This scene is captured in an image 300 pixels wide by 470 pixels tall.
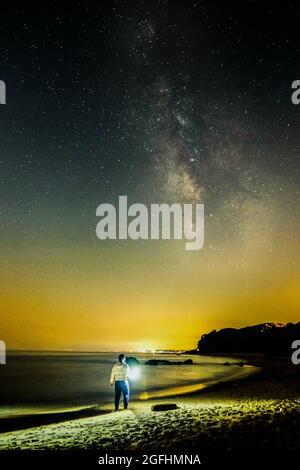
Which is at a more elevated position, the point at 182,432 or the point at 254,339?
the point at 182,432

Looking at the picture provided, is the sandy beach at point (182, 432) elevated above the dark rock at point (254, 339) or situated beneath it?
elevated above

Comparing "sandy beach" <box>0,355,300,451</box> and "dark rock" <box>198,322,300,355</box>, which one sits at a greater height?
"sandy beach" <box>0,355,300,451</box>

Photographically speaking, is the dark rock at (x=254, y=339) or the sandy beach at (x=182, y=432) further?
the dark rock at (x=254, y=339)

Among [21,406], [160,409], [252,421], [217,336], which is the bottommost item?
[217,336]

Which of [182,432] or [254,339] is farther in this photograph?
[254,339]

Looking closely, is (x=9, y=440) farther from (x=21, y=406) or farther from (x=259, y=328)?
(x=259, y=328)

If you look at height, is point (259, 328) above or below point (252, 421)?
below

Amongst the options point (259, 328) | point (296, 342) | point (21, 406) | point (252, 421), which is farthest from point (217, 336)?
point (252, 421)

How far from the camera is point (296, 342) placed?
123 meters

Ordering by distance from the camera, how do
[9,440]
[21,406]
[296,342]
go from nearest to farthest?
[9,440], [21,406], [296,342]

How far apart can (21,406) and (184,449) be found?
60.4 ft

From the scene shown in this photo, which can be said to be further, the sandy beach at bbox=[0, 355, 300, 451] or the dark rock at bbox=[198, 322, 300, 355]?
the dark rock at bbox=[198, 322, 300, 355]
